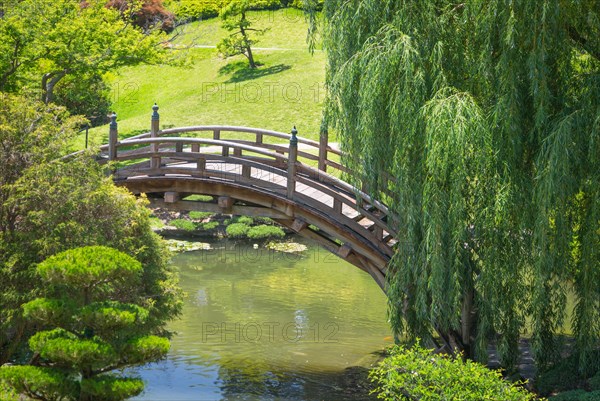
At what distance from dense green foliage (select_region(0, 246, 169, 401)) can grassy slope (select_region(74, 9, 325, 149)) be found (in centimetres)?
2244

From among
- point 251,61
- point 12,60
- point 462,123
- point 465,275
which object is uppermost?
point 251,61

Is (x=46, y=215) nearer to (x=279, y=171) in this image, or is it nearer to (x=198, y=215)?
(x=279, y=171)

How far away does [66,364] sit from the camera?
1488 centimetres

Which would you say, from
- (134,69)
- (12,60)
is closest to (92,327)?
(12,60)

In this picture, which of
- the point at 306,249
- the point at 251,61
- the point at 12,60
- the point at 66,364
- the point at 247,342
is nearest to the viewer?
the point at 66,364

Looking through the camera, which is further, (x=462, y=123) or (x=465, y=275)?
(x=465, y=275)

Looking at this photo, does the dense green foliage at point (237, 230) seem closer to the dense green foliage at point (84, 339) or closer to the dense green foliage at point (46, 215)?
the dense green foliage at point (46, 215)

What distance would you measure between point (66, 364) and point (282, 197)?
609 centimetres

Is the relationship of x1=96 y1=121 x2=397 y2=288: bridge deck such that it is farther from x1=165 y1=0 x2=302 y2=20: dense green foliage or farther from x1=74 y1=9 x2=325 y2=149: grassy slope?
x1=165 y1=0 x2=302 y2=20: dense green foliage

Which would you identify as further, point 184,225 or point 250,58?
point 250,58

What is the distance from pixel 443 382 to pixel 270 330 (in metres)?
8.74

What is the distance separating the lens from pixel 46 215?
16.3 metres

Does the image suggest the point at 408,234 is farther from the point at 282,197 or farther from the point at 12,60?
the point at 12,60

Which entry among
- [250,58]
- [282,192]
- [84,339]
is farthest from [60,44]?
[84,339]
